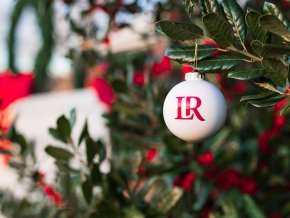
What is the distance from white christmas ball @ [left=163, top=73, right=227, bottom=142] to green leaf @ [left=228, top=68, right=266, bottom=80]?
49 millimetres

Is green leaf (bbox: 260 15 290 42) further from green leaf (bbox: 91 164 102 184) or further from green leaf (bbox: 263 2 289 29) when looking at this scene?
green leaf (bbox: 91 164 102 184)

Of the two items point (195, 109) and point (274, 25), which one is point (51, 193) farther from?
point (274, 25)

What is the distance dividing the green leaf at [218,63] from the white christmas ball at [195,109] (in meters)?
0.03

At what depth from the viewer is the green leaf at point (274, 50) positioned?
79 cm

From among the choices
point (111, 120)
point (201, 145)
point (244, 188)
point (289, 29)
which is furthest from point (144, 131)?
point (289, 29)

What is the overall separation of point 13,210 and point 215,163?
932mm

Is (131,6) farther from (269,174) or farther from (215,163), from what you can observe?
(269,174)

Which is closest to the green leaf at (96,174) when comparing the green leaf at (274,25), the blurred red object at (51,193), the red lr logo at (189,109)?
the blurred red object at (51,193)

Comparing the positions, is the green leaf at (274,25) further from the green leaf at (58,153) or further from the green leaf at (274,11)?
the green leaf at (58,153)

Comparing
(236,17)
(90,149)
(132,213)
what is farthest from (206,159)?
(236,17)

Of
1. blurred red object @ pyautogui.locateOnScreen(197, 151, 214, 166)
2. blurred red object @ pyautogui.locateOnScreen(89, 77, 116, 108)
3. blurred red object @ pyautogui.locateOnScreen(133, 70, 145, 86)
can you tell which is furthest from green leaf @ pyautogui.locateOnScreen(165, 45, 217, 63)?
blurred red object @ pyautogui.locateOnScreen(89, 77, 116, 108)

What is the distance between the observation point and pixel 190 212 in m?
1.87

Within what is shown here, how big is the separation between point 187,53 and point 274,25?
0.20 m

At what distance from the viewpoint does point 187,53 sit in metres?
0.93
